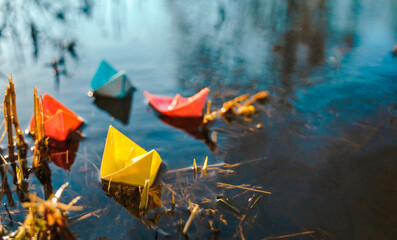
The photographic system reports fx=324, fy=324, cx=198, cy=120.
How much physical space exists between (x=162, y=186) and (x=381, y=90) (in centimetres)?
258

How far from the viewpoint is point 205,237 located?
179cm

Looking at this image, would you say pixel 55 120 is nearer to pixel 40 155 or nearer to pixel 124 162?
pixel 40 155

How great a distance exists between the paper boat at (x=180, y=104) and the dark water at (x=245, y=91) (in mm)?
137

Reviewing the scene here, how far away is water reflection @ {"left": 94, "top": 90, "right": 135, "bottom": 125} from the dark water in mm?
21

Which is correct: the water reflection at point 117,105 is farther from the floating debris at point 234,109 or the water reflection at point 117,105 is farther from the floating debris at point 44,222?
the floating debris at point 44,222

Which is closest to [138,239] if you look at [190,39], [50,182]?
[50,182]

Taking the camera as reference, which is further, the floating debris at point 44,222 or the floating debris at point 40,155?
the floating debris at point 40,155

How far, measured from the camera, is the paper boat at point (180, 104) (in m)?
2.81

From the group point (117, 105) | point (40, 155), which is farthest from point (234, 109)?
point (40, 155)

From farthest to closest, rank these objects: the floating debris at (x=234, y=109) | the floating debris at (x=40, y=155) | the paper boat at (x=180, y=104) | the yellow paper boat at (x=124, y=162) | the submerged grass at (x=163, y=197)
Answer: the floating debris at (x=234, y=109), the paper boat at (x=180, y=104), the floating debris at (x=40, y=155), the yellow paper boat at (x=124, y=162), the submerged grass at (x=163, y=197)

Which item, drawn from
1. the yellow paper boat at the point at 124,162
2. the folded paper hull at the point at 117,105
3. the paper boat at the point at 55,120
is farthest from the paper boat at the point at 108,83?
the yellow paper boat at the point at 124,162

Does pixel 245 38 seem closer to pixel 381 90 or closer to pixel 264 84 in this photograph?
pixel 264 84

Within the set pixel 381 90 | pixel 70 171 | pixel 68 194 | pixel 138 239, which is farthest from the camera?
pixel 381 90

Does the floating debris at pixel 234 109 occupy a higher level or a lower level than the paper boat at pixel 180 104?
lower
